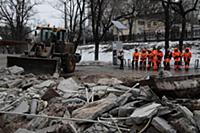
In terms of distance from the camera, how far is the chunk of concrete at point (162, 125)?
573 centimetres

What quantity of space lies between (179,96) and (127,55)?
28955 mm

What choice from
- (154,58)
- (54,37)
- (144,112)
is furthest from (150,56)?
(144,112)

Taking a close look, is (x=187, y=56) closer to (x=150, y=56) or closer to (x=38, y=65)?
(x=150, y=56)

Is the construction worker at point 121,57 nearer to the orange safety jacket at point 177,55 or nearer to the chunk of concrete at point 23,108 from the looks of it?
the orange safety jacket at point 177,55

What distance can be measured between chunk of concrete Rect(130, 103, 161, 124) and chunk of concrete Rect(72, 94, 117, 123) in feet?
2.44

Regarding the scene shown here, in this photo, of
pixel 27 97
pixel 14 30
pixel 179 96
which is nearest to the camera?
pixel 179 96

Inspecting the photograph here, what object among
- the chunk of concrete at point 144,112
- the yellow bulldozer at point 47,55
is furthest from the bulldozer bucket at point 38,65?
the chunk of concrete at point 144,112

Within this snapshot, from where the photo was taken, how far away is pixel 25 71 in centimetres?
1598

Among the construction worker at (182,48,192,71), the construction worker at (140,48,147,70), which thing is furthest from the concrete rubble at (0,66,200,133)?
the construction worker at (140,48,147,70)

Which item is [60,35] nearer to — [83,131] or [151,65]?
[151,65]

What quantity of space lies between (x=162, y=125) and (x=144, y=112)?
0.62m

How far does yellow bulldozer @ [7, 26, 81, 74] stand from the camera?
1588cm

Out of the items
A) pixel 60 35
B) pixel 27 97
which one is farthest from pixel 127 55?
pixel 27 97

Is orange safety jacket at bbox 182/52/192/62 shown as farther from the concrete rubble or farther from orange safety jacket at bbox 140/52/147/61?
the concrete rubble
